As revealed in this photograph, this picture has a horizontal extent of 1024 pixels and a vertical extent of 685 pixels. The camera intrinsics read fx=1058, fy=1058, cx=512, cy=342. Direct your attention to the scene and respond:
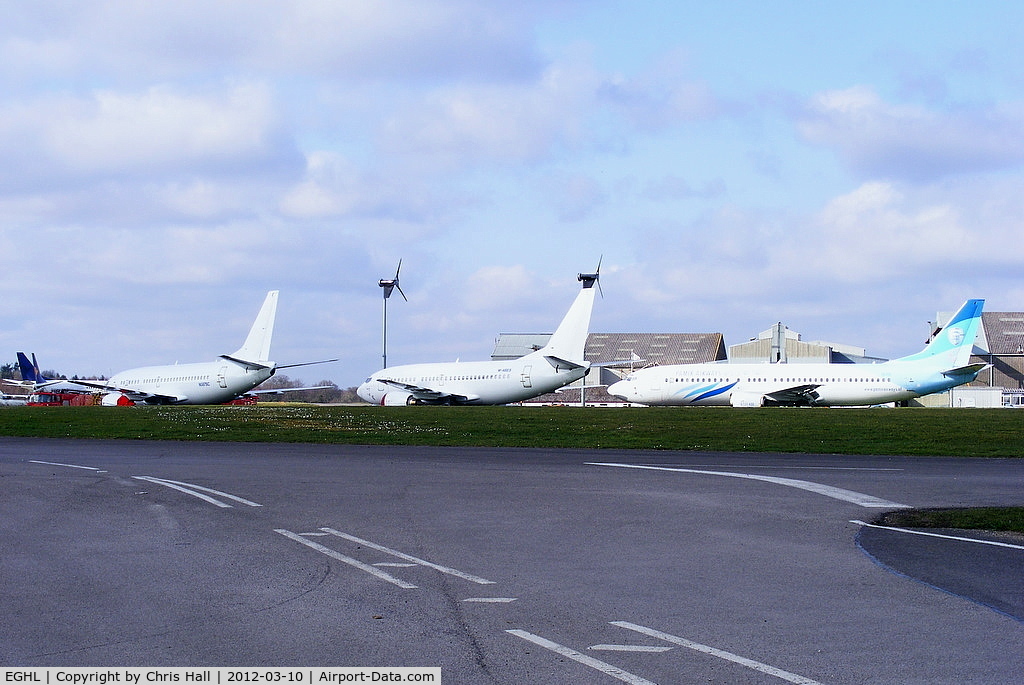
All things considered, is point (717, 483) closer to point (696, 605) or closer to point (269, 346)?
point (696, 605)

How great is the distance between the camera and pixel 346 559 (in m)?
10.1

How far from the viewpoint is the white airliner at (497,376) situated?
60.1 m

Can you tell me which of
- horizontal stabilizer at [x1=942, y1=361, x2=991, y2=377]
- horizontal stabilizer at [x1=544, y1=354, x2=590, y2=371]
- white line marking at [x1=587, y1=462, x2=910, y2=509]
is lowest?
white line marking at [x1=587, y1=462, x2=910, y2=509]

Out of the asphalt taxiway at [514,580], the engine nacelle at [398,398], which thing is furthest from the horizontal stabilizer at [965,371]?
the asphalt taxiway at [514,580]

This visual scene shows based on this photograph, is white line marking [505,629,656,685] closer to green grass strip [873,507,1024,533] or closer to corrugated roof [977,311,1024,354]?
green grass strip [873,507,1024,533]

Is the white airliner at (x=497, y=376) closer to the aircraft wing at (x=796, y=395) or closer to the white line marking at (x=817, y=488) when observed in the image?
the aircraft wing at (x=796, y=395)

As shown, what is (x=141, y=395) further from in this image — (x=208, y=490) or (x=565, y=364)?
(x=208, y=490)

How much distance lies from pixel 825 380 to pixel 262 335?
3452cm

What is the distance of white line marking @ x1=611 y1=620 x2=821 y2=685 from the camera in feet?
20.0

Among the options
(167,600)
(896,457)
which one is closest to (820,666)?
(167,600)

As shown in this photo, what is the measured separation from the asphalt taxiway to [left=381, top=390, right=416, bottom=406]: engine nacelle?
51.1 meters

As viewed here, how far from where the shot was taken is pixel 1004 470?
72.1ft

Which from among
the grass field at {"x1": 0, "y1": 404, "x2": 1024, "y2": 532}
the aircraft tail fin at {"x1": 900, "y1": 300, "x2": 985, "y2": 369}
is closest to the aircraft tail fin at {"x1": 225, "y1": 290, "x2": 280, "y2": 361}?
the grass field at {"x1": 0, "y1": 404, "x2": 1024, "y2": 532}

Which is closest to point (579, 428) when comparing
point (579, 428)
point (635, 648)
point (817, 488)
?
point (579, 428)
